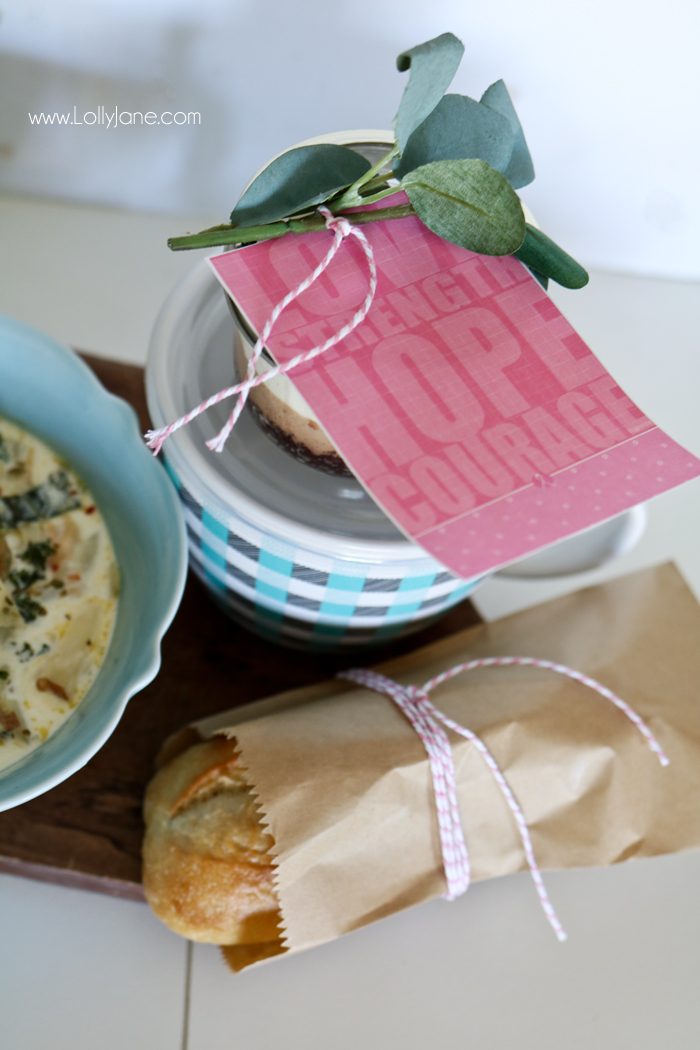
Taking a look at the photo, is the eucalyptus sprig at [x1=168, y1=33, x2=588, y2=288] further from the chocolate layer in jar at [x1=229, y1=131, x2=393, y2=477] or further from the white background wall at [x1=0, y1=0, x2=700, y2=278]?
the white background wall at [x1=0, y1=0, x2=700, y2=278]

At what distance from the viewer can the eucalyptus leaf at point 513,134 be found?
438mm

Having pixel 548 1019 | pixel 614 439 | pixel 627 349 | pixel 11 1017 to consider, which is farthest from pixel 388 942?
pixel 627 349

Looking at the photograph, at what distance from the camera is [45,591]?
504mm

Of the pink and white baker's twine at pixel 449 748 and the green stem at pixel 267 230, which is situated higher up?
the green stem at pixel 267 230

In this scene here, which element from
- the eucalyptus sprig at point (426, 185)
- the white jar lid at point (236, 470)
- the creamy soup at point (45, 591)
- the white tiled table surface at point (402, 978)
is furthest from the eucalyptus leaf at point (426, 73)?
the white tiled table surface at point (402, 978)

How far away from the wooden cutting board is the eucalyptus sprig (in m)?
0.23

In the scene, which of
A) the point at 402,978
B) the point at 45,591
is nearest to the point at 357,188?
the point at 45,591

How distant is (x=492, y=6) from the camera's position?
0.54m

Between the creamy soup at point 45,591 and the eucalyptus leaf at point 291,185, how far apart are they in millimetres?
189

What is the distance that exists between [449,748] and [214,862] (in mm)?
128

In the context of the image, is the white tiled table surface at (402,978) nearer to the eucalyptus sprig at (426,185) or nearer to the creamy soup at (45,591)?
the creamy soup at (45,591)

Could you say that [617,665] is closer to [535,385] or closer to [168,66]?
[535,385]

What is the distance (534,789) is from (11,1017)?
0.28 m

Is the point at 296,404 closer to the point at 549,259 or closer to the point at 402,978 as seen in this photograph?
the point at 549,259
